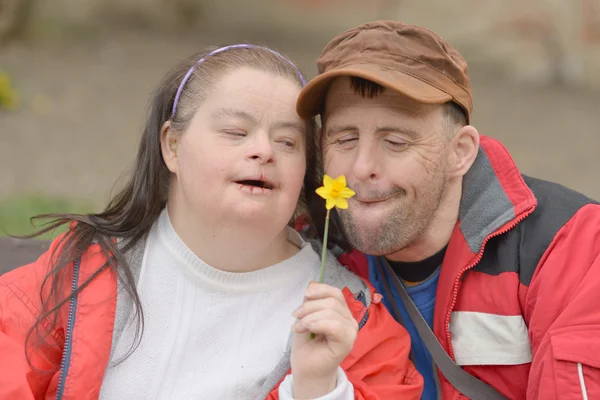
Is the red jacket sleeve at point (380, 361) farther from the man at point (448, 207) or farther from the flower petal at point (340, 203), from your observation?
the flower petal at point (340, 203)

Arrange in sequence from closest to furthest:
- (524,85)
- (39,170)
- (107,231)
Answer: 1. (107,231)
2. (39,170)
3. (524,85)

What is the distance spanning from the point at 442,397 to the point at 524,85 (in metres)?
5.18

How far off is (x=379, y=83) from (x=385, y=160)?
8.8 inches

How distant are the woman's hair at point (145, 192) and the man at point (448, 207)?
0.21m

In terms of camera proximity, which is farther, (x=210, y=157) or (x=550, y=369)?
(x=210, y=157)

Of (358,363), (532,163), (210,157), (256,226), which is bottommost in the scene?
(532,163)

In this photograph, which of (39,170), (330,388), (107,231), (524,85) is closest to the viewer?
(330,388)

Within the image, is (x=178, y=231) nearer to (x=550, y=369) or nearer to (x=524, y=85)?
(x=550, y=369)

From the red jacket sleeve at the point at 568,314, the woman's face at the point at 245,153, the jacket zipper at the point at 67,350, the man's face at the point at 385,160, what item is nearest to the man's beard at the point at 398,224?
the man's face at the point at 385,160

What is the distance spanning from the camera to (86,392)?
2033mm

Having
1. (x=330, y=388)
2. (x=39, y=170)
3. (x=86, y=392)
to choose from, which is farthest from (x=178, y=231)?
(x=39, y=170)

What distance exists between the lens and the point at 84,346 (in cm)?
205

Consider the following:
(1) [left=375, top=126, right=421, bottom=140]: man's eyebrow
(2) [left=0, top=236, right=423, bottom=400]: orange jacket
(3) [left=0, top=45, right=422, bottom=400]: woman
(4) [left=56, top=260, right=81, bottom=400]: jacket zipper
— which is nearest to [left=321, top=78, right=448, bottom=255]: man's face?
(1) [left=375, top=126, right=421, bottom=140]: man's eyebrow

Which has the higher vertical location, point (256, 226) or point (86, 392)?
point (256, 226)
